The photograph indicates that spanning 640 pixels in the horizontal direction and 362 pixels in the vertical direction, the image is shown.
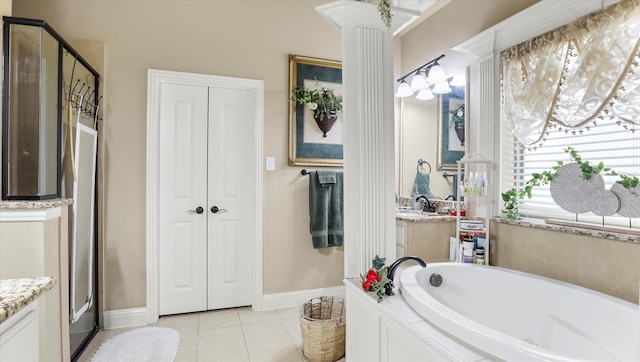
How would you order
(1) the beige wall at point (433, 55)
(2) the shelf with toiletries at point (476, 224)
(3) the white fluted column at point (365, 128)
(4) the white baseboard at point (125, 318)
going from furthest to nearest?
(4) the white baseboard at point (125, 318)
(1) the beige wall at point (433, 55)
(2) the shelf with toiletries at point (476, 224)
(3) the white fluted column at point (365, 128)

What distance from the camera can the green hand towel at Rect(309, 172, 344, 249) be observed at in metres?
3.10

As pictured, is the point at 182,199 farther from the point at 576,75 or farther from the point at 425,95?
the point at 576,75

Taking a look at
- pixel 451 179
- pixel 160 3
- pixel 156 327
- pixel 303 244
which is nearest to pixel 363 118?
pixel 451 179

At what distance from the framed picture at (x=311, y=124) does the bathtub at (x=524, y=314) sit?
1.53 metres

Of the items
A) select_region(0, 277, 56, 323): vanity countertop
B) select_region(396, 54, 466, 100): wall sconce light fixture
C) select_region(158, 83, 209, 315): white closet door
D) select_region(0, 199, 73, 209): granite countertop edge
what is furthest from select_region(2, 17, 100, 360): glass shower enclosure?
select_region(396, 54, 466, 100): wall sconce light fixture

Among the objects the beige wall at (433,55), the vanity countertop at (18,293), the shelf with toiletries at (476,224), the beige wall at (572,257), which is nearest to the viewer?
the vanity countertop at (18,293)

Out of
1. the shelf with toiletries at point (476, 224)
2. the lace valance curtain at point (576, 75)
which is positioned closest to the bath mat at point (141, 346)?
the shelf with toiletries at point (476, 224)

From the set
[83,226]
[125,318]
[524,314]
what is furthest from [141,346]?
[524,314]

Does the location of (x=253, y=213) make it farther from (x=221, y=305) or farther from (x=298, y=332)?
(x=298, y=332)

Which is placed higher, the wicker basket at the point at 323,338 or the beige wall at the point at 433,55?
the beige wall at the point at 433,55

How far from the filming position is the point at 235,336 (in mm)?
2557

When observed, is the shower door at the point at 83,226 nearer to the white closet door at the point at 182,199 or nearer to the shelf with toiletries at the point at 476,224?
the white closet door at the point at 182,199

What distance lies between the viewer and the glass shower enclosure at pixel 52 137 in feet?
6.02

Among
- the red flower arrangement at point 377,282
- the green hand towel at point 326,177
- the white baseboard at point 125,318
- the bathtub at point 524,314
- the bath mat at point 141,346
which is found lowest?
the bath mat at point 141,346
